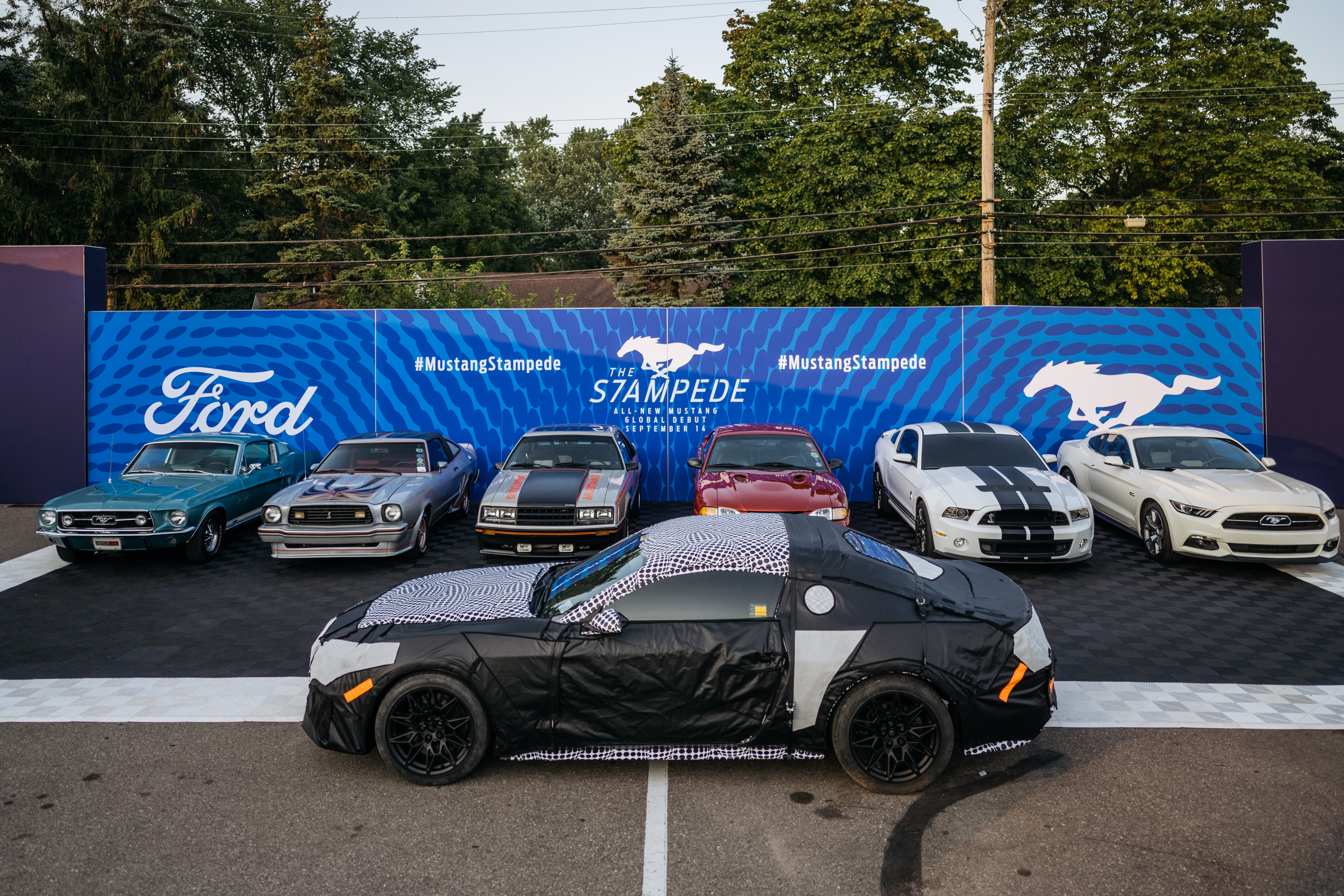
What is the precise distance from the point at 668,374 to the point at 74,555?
28.3ft

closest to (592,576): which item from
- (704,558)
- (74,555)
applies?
(704,558)

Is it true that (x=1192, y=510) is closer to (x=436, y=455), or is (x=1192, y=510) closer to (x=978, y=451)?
(x=978, y=451)

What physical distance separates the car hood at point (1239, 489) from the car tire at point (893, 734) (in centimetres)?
649

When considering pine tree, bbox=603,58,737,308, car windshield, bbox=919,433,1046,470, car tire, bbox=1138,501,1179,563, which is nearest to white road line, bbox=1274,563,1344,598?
car tire, bbox=1138,501,1179,563

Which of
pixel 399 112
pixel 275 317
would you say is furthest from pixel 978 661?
pixel 399 112

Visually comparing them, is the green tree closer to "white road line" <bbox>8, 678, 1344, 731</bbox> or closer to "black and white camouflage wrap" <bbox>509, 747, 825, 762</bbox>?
"white road line" <bbox>8, 678, 1344, 731</bbox>

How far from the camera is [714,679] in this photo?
15.5 ft

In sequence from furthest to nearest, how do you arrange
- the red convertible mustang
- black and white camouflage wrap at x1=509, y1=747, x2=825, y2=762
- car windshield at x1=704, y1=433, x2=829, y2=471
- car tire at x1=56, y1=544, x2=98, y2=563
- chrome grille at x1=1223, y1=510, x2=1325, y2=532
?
car windshield at x1=704, y1=433, x2=829, y2=471
car tire at x1=56, y1=544, x2=98, y2=563
the red convertible mustang
chrome grille at x1=1223, y1=510, x2=1325, y2=532
black and white camouflage wrap at x1=509, y1=747, x2=825, y2=762

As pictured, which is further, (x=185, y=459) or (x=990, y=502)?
(x=185, y=459)

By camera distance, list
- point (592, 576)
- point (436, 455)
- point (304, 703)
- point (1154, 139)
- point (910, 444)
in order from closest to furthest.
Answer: point (592, 576), point (304, 703), point (910, 444), point (436, 455), point (1154, 139)

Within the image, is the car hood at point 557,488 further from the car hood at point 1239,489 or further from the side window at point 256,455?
the car hood at point 1239,489

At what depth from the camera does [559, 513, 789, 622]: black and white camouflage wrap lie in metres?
4.89

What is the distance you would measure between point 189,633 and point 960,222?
2724cm

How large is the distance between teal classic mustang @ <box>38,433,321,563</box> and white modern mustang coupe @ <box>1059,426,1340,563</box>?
11283mm
